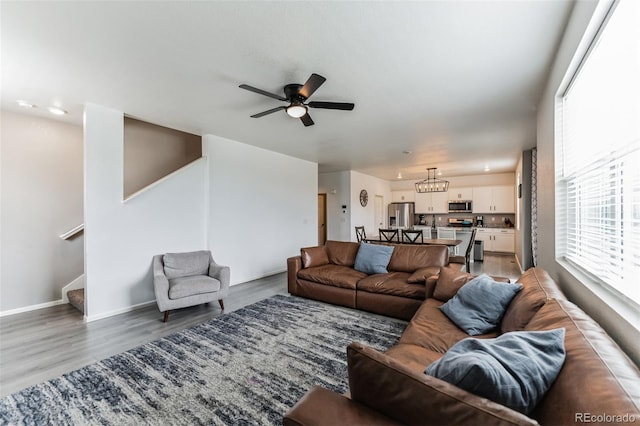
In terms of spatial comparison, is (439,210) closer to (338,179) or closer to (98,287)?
(338,179)

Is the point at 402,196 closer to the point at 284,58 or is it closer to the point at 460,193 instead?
the point at 460,193

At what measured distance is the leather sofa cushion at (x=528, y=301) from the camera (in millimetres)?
1519

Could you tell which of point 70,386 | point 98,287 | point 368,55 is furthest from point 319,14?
point 98,287

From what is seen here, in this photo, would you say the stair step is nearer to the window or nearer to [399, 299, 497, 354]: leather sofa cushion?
[399, 299, 497, 354]: leather sofa cushion

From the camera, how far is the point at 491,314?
74.2 inches

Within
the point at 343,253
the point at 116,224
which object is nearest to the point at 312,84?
the point at 343,253

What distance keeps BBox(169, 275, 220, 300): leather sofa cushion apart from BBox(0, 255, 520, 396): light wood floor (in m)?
0.31

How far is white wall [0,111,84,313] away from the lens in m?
3.50

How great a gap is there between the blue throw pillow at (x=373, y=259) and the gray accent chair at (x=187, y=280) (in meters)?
1.86

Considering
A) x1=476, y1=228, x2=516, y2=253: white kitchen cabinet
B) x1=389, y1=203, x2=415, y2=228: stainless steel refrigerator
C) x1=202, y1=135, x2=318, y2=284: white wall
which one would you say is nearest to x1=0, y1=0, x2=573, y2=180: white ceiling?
x1=202, y1=135, x2=318, y2=284: white wall

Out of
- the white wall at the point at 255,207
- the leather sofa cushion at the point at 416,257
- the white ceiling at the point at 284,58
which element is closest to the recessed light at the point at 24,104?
the white ceiling at the point at 284,58

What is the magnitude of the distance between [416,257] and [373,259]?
58cm

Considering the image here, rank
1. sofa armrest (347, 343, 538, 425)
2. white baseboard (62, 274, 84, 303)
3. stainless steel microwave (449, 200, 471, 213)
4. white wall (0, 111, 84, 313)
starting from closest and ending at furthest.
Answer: sofa armrest (347, 343, 538, 425)
white wall (0, 111, 84, 313)
white baseboard (62, 274, 84, 303)
stainless steel microwave (449, 200, 471, 213)

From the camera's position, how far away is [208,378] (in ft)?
6.75
